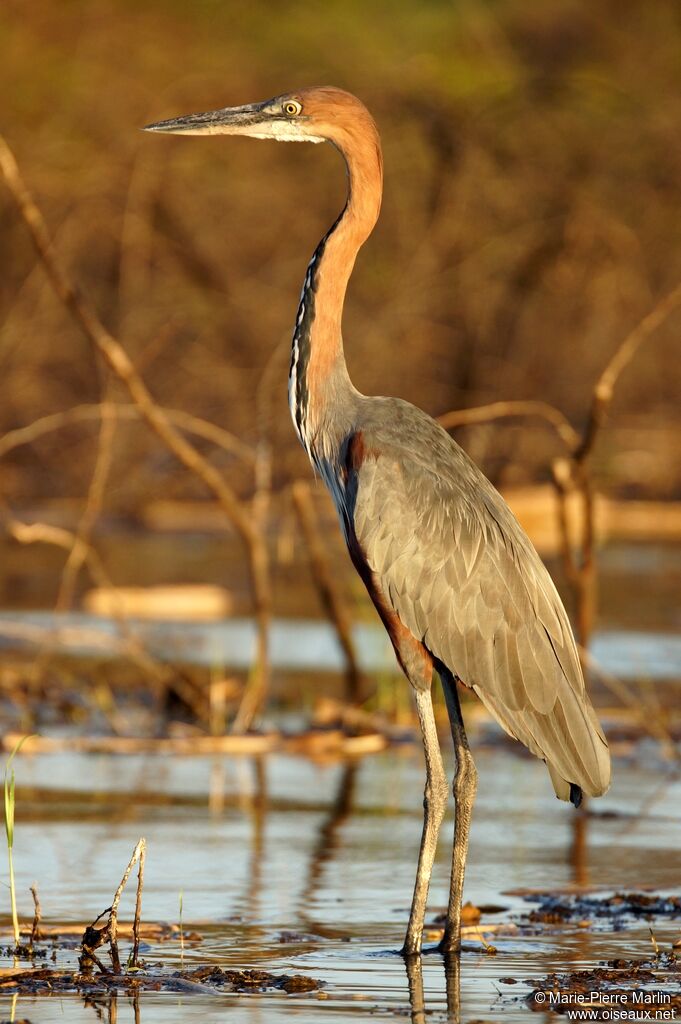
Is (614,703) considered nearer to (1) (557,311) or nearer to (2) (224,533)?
(2) (224,533)

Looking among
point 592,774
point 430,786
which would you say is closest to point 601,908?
point 592,774

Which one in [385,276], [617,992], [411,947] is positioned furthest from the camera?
[385,276]

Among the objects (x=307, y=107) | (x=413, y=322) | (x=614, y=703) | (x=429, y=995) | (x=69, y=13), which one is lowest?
(x=429, y=995)

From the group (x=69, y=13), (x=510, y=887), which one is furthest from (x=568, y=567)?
(x=69, y=13)

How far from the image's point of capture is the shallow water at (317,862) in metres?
4.99

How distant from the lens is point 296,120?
261 inches

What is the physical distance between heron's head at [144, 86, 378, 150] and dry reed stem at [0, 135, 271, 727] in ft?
4.03

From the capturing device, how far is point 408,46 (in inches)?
1212

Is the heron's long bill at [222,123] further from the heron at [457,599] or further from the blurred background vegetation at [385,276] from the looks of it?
the blurred background vegetation at [385,276]

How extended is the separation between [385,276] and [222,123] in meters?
11.4

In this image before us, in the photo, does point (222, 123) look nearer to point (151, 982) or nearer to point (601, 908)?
point (601, 908)

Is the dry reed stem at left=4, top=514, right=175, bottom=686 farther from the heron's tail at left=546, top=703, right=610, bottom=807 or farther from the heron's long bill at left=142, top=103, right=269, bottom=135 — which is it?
the heron's tail at left=546, top=703, right=610, bottom=807

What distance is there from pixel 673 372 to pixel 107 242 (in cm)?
532

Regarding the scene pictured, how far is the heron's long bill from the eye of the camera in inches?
261
